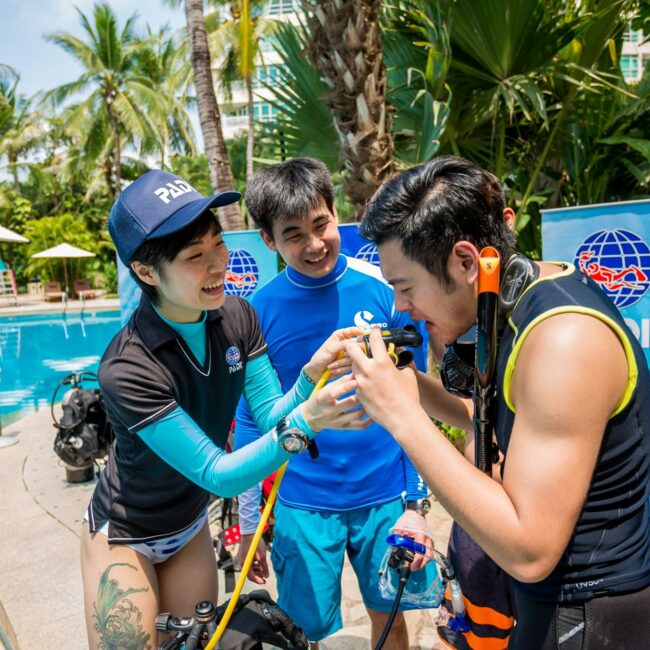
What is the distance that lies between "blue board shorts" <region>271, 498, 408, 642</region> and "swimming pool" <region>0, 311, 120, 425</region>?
26.6 feet

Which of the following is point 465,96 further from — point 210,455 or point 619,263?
point 210,455

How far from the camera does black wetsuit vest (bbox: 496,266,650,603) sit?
1.09 meters

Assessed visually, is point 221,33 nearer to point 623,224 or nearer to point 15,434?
point 15,434

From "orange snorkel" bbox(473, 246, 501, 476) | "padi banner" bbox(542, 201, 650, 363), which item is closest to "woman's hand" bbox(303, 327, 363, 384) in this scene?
"orange snorkel" bbox(473, 246, 501, 476)

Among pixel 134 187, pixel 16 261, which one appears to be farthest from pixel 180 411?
pixel 16 261

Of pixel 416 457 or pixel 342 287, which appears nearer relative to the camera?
pixel 416 457

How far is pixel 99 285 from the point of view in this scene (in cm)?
2955

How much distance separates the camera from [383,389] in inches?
47.6

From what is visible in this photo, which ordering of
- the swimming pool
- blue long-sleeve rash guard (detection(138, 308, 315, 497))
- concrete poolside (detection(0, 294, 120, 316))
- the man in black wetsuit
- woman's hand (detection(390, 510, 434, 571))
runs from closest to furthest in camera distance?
the man in black wetsuit → blue long-sleeve rash guard (detection(138, 308, 315, 497)) → woman's hand (detection(390, 510, 434, 571)) → the swimming pool → concrete poolside (detection(0, 294, 120, 316))

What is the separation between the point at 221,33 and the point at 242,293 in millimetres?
22549

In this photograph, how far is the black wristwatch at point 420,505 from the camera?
2.19 m

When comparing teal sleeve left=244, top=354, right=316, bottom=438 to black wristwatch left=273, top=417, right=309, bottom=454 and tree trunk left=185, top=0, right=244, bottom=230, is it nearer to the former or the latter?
black wristwatch left=273, top=417, right=309, bottom=454

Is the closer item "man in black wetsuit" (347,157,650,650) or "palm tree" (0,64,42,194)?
"man in black wetsuit" (347,157,650,650)

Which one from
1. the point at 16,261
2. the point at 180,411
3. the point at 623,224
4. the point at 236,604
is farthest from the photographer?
the point at 16,261
